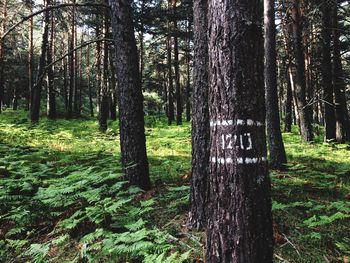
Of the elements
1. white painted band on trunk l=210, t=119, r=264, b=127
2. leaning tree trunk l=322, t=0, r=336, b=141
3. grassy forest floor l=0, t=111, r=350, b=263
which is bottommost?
grassy forest floor l=0, t=111, r=350, b=263

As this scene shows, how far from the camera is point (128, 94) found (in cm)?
620

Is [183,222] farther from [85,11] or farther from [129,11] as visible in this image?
[85,11]

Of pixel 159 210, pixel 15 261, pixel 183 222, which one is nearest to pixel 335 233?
pixel 183 222

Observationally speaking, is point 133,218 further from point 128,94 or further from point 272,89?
point 272,89

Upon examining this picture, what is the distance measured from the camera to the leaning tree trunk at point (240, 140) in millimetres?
2635

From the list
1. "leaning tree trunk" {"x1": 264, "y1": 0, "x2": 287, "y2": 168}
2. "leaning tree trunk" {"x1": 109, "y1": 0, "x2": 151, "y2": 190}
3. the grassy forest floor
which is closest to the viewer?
the grassy forest floor

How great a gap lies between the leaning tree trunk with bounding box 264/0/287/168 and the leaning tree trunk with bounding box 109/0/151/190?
165 inches

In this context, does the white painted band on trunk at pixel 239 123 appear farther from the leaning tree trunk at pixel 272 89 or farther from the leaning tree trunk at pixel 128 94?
the leaning tree trunk at pixel 272 89

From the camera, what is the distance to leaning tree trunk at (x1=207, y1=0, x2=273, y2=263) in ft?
8.64

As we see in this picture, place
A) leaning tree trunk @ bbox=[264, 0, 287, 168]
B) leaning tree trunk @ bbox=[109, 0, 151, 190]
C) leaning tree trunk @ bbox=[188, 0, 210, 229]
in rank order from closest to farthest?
leaning tree trunk @ bbox=[188, 0, 210, 229], leaning tree trunk @ bbox=[109, 0, 151, 190], leaning tree trunk @ bbox=[264, 0, 287, 168]

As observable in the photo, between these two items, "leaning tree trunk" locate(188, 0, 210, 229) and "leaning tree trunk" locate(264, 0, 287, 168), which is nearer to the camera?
"leaning tree trunk" locate(188, 0, 210, 229)

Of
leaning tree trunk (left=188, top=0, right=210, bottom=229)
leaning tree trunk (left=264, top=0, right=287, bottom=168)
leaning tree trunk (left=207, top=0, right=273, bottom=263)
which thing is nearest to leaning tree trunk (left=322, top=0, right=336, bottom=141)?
leaning tree trunk (left=264, top=0, right=287, bottom=168)

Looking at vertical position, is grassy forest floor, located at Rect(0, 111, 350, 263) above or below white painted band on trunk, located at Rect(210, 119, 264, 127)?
below

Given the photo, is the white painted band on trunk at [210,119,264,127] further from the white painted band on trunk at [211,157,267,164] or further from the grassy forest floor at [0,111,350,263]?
the grassy forest floor at [0,111,350,263]
